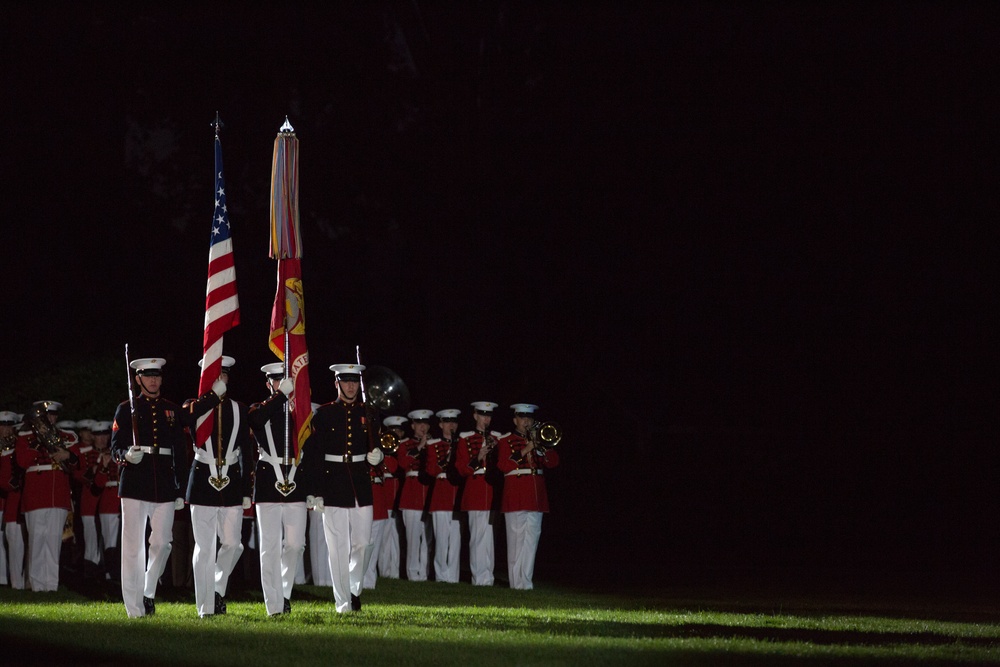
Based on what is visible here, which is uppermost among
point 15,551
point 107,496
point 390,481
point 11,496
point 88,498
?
point 11,496

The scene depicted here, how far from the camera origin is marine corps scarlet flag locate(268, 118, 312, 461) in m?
13.8

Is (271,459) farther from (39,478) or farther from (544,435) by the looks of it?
(39,478)

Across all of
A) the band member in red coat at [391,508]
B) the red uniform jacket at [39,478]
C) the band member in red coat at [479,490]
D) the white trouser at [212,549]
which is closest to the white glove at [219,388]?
the white trouser at [212,549]

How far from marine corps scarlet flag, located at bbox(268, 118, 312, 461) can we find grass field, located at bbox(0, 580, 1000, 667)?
6.18 feet

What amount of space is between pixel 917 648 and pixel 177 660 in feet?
17.5

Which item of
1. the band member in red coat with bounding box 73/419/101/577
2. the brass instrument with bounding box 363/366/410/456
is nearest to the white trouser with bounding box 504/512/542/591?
the band member in red coat with bounding box 73/419/101/577

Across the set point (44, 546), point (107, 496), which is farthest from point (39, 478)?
point (107, 496)

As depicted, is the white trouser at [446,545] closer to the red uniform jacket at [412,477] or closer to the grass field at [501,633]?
the red uniform jacket at [412,477]

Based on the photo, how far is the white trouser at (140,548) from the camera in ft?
41.9

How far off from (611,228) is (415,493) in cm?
1233

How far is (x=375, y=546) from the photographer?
755 inches

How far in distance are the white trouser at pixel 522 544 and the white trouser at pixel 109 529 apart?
5.41 m

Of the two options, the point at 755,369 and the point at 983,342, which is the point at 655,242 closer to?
the point at 755,369

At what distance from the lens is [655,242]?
31.2 meters
